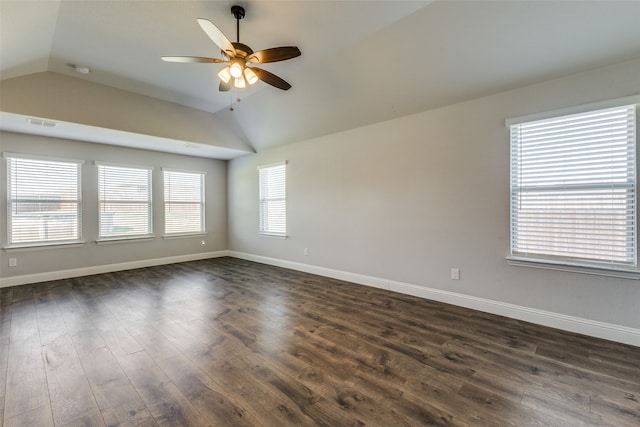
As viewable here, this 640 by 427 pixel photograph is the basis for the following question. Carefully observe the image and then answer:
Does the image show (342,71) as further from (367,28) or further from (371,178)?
(371,178)

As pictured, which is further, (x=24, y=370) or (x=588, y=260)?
(x=588, y=260)

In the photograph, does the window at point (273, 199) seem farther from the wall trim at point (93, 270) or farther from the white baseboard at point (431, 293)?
the wall trim at point (93, 270)

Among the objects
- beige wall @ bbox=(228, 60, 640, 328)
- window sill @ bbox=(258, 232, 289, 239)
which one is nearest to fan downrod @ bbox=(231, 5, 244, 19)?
beige wall @ bbox=(228, 60, 640, 328)

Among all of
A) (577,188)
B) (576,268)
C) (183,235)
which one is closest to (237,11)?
(577,188)

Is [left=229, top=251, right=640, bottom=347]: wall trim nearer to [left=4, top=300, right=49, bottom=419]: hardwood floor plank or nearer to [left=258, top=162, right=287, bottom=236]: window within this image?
[left=258, top=162, right=287, bottom=236]: window

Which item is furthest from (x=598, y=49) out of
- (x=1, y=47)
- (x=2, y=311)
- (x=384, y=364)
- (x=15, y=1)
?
(x=2, y=311)

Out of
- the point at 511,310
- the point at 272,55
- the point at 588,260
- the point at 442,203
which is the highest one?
the point at 272,55

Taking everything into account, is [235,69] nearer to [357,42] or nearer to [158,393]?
[357,42]

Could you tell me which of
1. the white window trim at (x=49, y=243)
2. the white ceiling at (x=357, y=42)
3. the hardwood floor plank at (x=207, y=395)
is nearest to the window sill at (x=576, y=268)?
the white ceiling at (x=357, y=42)

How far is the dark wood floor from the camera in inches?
66.1

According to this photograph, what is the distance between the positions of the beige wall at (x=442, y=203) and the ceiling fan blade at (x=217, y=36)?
8.04 feet

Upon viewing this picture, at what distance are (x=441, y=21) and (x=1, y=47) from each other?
13.8 ft

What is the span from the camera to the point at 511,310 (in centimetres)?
311

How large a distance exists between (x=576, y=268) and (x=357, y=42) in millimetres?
3233
